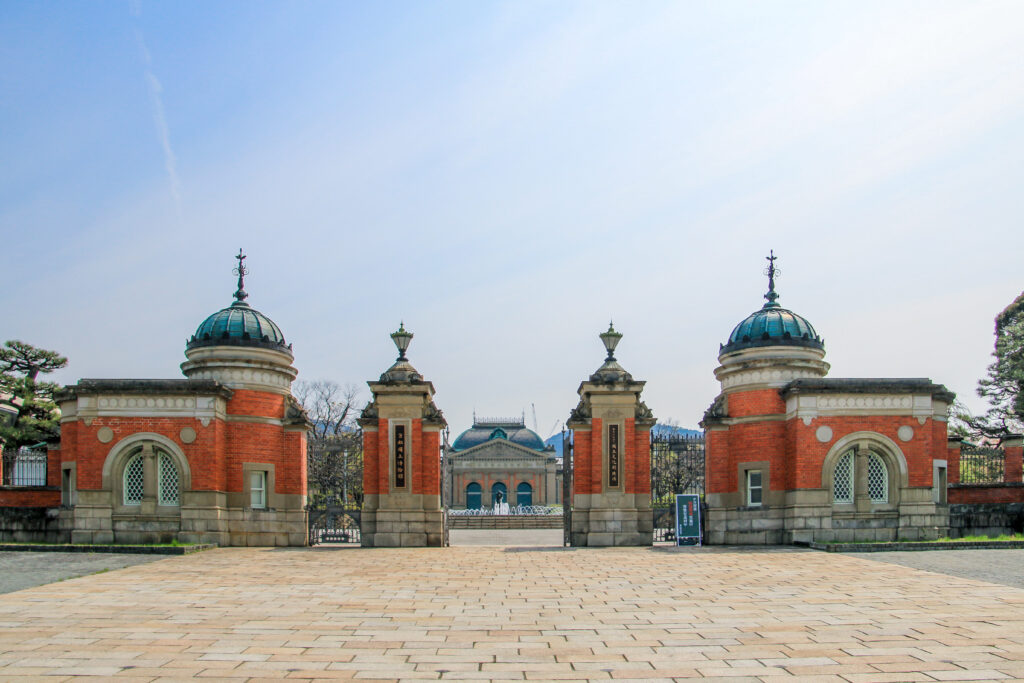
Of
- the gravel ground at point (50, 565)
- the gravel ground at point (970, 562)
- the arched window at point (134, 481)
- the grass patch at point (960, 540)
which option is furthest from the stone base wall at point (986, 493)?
the arched window at point (134, 481)

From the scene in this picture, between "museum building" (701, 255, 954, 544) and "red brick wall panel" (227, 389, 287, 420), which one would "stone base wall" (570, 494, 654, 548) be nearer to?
"museum building" (701, 255, 954, 544)

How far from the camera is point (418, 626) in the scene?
9.38 metres

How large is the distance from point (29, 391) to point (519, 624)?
2149 centimetres

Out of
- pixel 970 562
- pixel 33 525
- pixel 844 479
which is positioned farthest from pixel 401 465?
pixel 970 562

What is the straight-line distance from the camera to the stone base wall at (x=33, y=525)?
20448mm

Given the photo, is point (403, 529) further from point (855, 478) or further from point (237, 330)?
point (855, 478)

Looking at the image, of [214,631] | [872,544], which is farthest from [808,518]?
[214,631]

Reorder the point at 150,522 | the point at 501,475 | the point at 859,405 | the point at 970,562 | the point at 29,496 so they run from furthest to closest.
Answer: the point at 501,475, the point at 29,496, the point at 859,405, the point at 150,522, the point at 970,562

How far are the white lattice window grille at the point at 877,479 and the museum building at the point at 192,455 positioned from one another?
530 inches

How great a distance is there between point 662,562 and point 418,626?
8326mm

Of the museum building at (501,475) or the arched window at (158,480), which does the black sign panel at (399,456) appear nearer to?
the arched window at (158,480)

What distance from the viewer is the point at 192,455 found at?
20344 millimetres

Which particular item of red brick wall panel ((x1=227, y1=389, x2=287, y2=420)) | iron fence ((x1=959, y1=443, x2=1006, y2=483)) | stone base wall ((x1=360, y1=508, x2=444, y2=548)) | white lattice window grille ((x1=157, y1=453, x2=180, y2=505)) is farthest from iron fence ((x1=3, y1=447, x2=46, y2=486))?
iron fence ((x1=959, y1=443, x2=1006, y2=483))

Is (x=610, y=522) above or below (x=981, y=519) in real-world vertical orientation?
above
